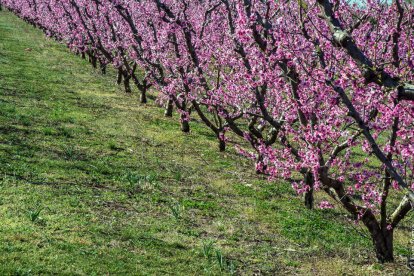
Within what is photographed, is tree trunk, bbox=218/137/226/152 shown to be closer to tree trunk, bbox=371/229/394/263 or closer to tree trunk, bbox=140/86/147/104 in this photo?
tree trunk, bbox=140/86/147/104

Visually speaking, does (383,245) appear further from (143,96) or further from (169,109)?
(143,96)

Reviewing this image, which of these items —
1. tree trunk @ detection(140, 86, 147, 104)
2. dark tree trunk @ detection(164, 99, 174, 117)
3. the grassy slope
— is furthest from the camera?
tree trunk @ detection(140, 86, 147, 104)

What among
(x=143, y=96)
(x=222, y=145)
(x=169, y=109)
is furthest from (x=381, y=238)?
(x=143, y=96)

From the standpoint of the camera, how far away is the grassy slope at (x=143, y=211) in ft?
27.1

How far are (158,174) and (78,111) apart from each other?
7964mm

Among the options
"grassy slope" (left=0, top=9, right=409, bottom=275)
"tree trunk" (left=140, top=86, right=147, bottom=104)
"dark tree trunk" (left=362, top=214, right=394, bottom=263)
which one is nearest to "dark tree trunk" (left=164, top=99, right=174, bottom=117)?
"tree trunk" (left=140, top=86, right=147, bottom=104)

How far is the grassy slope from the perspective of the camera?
8.27 meters

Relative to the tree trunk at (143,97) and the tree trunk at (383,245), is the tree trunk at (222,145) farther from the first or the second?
the tree trunk at (383,245)

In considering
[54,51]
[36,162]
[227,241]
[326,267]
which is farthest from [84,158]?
[54,51]

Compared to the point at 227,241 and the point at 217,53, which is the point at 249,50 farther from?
the point at 227,241

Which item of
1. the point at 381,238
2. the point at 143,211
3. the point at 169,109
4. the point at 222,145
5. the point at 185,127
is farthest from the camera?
the point at 169,109

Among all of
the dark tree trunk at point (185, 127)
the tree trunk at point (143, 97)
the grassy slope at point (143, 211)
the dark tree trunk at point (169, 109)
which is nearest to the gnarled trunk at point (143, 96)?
the tree trunk at point (143, 97)

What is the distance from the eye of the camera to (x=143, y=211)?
1048cm

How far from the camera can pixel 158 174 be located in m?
13.2
